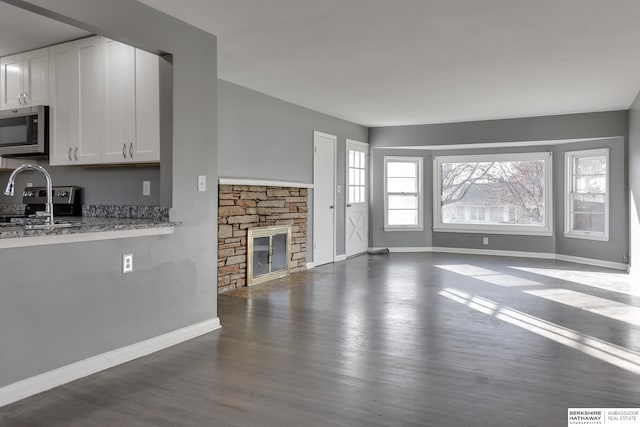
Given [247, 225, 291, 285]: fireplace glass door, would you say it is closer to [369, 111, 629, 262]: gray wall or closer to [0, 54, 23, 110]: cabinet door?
[0, 54, 23, 110]: cabinet door

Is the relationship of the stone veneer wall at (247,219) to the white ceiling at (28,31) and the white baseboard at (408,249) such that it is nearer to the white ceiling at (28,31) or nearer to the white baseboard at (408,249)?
the white ceiling at (28,31)

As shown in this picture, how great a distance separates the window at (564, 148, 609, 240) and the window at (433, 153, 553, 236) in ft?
1.16

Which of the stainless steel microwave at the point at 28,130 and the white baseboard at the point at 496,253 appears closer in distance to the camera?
the stainless steel microwave at the point at 28,130

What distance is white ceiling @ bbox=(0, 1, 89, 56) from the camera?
343 centimetres

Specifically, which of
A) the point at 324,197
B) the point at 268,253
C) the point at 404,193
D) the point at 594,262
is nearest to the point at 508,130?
the point at 404,193

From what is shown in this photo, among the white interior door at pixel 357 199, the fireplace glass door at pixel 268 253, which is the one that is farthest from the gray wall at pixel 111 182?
the white interior door at pixel 357 199

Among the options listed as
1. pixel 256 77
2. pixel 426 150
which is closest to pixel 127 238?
pixel 256 77

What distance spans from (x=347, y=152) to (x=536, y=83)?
3422 millimetres

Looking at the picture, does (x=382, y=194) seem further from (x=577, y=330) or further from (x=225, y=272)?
(x=577, y=330)

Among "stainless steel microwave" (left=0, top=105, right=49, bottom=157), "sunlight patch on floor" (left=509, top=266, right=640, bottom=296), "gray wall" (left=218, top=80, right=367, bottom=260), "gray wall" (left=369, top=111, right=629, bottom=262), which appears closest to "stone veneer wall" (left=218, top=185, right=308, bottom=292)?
"gray wall" (left=218, top=80, right=367, bottom=260)

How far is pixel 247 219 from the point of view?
5.88 metres

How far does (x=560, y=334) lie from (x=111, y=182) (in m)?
3.91

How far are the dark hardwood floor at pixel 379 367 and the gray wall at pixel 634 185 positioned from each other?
5.21ft

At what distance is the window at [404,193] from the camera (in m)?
9.34
